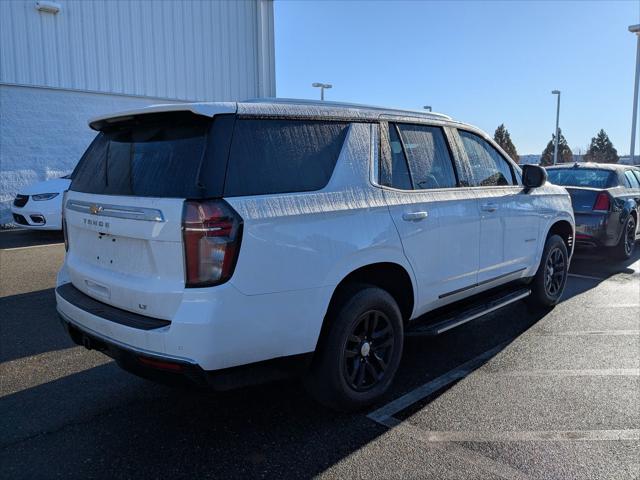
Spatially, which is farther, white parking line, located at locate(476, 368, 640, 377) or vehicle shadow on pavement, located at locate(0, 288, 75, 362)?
vehicle shadow on pavement, located at locate(0, 288, 75, 362)

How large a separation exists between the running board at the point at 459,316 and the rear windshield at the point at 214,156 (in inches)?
55.2

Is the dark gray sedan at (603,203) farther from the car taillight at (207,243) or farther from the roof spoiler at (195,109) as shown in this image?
the car taillight at (207,243)

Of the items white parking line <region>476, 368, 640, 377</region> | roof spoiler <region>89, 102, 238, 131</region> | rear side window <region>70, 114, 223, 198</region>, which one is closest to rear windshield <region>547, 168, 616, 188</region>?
white parking line <region>476, 368, 640, 377</region>

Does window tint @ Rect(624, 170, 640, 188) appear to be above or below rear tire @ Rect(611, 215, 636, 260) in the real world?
above

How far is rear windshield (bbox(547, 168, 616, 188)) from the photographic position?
8.65 metres

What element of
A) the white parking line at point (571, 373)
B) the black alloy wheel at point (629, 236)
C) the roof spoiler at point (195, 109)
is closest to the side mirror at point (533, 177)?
the white parking line at point (571, 373)

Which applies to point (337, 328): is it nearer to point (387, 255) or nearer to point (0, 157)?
point (387, 255)

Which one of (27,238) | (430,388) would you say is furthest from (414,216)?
(27,238)

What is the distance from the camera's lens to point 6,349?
455cm

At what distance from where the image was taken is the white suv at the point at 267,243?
2.65 m

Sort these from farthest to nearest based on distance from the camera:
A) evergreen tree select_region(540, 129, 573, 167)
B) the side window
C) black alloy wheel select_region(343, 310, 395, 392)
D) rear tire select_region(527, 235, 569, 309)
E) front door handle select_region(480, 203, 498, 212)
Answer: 1. evergreen tree select_region(540, 129, 573, 167)
2. rear tire select_region(527, 235, 569, 309)
3. the side window
4. front door handle select_region(480, 203, 498, 212)
5. black alloy wheel select_region(343, 310, 395, 392)

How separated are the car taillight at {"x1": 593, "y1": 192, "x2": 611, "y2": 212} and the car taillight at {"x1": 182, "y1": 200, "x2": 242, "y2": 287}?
7298 millimetres

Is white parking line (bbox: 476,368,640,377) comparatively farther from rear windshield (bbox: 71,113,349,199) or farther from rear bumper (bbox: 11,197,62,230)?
rear bumper (bbox: 11,197,62,230)

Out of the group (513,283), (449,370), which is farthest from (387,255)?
(513,283)
